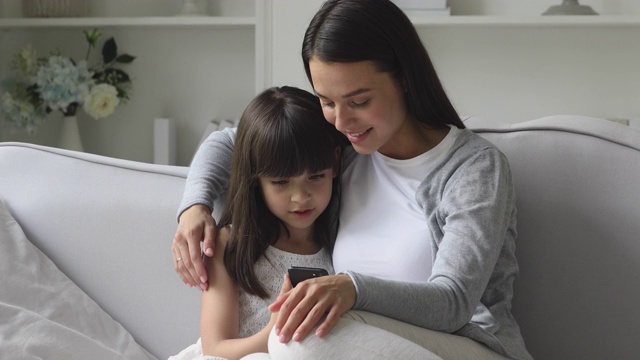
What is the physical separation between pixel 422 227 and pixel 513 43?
1.64 m

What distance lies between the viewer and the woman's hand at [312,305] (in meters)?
1.13

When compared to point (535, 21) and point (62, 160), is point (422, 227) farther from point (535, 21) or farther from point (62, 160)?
point (535, 21)

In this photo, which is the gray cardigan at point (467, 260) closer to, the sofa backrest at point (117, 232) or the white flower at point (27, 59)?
the sofa backrest at point (117, 232)

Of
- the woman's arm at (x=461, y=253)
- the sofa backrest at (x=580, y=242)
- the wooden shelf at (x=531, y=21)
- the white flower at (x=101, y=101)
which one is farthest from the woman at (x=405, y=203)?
the white flower at (x=101, y=101)

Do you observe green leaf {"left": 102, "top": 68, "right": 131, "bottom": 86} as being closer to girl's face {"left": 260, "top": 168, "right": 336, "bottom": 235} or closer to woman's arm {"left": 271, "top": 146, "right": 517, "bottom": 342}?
girl's face {"left": 260, "top": 168, "right": 336, "bottom": 235}

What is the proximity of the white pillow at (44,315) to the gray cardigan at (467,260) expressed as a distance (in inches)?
23.5

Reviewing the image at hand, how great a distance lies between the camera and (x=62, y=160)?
6.05 ft

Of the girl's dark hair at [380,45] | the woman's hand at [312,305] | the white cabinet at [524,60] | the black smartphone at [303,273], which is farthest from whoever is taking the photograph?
the white cabinet at [524,60]

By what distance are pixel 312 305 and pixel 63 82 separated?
2.16 m

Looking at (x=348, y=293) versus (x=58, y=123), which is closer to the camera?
(x=348, y=293)

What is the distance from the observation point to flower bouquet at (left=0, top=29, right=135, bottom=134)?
3.09 metres

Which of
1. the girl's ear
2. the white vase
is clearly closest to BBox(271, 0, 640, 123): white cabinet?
the white vase

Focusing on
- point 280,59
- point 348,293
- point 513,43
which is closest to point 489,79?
point 513,43

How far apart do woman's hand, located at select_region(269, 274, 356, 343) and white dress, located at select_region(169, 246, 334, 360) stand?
1.16 ft
